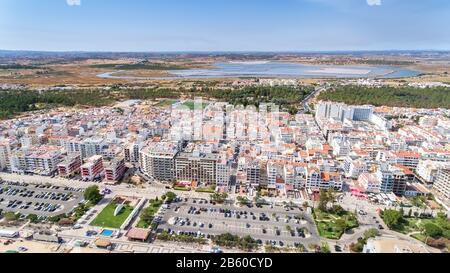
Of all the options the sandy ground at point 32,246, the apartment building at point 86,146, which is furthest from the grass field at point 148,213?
the apartment building at point 86,146

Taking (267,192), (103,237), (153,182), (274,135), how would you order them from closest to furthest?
1. (103,237)
2. (267,192)
3. (153,182)
4. (274,135)

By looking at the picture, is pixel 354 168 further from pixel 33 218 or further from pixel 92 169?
pixel 33 218

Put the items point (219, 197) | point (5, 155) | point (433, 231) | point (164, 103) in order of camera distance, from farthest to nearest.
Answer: point (164, 103) → point (5, 155) → point (219, 197) → point (433, 231)

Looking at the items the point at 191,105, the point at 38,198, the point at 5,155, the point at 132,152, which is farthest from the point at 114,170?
the point at 191,105

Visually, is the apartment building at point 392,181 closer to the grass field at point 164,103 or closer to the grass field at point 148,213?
the grass field at point 148,213

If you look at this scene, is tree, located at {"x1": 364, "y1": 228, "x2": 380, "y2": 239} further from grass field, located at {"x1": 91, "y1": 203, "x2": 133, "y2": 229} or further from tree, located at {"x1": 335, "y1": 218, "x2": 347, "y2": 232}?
grass field, located at {"x1": 91, "y1": 203, "x2": 133, "y2": 229}

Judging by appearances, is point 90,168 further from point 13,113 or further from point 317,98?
point 317,98
